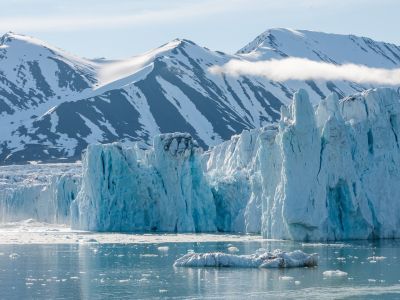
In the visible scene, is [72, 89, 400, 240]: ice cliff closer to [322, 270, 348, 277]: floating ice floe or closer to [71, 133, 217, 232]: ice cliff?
[71, 133, 217, 232]: ice cliff

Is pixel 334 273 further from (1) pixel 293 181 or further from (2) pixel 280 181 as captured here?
(2) pixel 280 181

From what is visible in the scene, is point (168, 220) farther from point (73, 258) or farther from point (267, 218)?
point (73, 258)

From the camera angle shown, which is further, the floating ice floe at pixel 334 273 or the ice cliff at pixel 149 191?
the ice cliff at pixel 149 191

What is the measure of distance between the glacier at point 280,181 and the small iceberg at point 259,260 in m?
11.1

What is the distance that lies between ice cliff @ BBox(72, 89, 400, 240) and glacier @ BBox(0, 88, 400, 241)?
52mm

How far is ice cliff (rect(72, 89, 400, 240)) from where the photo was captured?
154 ft

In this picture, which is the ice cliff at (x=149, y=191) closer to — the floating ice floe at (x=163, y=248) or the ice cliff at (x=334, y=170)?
the ice cliff at (x=334, y=170)

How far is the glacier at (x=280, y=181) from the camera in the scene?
47031 mm

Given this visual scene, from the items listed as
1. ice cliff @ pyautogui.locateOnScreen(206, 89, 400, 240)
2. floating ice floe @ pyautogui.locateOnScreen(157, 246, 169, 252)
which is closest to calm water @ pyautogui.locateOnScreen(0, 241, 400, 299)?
floating ice floe @ pyautogui.locateOnScreen(157, 246, 169, 252)

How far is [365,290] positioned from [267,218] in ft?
71.6

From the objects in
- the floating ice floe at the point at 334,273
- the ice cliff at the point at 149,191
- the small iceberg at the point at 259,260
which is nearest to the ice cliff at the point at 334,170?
the ice cliff at the point at 149,191

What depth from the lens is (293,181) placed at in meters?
46.4

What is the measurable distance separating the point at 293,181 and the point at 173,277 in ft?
51.3

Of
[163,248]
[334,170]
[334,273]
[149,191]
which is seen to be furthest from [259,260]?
[149,191]
